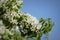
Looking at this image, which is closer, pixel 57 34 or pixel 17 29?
pixel 17 29

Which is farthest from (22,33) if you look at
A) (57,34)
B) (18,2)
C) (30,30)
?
(57,34)

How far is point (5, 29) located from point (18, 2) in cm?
18

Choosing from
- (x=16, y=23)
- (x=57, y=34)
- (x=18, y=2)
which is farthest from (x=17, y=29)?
(x=57, y=34)

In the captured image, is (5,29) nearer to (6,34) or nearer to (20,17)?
(6,34)

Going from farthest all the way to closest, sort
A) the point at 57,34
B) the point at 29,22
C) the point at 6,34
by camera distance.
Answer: the point at 57,34 → the point at 29,22 → the point at 6,34

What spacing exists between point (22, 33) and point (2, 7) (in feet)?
0.57

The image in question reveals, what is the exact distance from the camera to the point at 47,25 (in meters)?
1.01

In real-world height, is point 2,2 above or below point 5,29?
above

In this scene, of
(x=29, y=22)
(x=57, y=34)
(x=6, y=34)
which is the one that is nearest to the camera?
(x=6, y=34)

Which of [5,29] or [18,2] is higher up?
[18,2]

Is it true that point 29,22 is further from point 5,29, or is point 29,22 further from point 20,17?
point 5,29

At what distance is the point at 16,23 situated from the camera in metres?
0.96

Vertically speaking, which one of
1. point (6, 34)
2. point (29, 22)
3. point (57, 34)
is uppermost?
point (57, 34)

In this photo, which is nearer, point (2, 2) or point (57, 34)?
point (2, 2)
